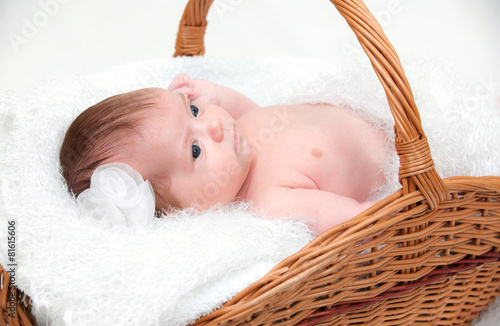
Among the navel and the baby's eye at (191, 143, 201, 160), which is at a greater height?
the navel

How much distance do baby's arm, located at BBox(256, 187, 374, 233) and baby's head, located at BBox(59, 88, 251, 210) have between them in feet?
0.39

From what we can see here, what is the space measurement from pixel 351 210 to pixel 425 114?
37 centimetres

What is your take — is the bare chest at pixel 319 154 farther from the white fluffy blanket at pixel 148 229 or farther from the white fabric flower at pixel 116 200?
the white fabric flower at pixel 116 200

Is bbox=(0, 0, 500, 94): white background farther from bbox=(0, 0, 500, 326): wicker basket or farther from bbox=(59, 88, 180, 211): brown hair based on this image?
bbox=(0, 0, 500, 326): wicker basket

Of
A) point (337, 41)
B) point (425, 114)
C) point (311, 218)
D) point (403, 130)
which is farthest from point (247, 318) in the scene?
point (337, 41)

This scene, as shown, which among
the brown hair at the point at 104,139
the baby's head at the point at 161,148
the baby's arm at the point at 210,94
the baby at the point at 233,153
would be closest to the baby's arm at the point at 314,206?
the baby at the point at 233,153

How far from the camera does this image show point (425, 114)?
1.26 m

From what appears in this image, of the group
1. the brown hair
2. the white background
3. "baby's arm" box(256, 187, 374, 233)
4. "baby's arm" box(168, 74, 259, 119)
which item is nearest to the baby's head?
the brown hair

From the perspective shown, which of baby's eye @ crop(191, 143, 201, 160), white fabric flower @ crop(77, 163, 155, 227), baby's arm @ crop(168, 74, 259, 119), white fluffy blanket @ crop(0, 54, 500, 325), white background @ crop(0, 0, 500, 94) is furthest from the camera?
white background @ crop(0, 0, 500, 94)

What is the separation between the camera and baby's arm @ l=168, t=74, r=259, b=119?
1.49 meters

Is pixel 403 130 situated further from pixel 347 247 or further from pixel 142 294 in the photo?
pixel 142 294

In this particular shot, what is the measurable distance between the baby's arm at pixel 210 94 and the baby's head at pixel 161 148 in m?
0.27

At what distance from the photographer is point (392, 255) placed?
0.97 meters

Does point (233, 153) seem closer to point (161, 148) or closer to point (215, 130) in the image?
point (215, 130)
